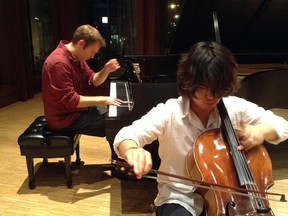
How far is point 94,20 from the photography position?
5.89 metres

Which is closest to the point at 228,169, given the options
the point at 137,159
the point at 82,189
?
the point at 137,159

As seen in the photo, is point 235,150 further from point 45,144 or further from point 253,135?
point 45,144

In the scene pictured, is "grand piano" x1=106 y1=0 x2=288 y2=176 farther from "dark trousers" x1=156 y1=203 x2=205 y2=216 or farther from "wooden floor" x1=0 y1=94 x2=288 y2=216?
"dark trousers" x1=156 y1=203 x2=205 y2=216

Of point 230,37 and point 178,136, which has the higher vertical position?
point 230,37

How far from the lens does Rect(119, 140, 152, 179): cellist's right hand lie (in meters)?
0.97

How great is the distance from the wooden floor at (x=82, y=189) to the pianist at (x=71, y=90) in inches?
18.1

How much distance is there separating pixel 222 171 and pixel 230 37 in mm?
2677

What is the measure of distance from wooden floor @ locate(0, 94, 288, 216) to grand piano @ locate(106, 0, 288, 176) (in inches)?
12.8

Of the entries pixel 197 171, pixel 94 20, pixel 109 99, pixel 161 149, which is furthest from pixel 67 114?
pixel 94 20

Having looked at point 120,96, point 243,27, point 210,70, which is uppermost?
point 243,27

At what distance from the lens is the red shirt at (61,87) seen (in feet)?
8.43

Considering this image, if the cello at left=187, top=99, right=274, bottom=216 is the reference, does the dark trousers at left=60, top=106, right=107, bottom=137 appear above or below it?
below

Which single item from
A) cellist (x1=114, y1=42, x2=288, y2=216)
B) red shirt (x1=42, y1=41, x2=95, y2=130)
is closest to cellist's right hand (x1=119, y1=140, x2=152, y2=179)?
cellist (x1=114, y1=42, x2=288, y2=216)

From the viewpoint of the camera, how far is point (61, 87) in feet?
8.44
